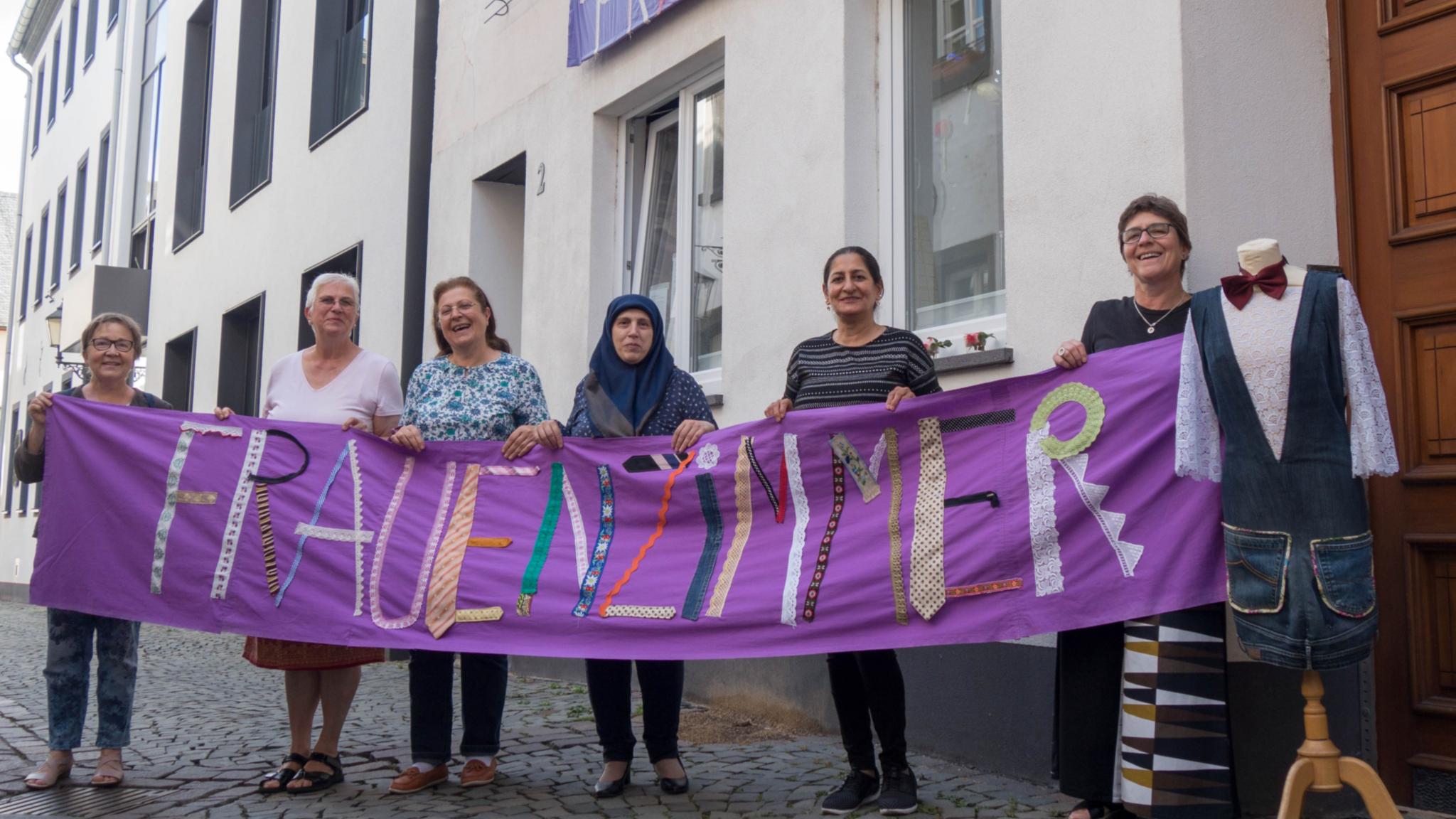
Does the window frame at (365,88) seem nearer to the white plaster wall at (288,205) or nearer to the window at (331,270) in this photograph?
the white plaster wall at (288,205)

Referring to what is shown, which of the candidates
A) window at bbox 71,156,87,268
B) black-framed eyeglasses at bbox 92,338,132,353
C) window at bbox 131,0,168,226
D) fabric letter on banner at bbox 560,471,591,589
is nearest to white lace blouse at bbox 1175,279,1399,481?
fabric letter on banner at bbox 560,471,591,589

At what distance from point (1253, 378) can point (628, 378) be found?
89.1 inches

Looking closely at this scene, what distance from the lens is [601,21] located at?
7719 millimetres

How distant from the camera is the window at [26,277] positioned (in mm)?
26922

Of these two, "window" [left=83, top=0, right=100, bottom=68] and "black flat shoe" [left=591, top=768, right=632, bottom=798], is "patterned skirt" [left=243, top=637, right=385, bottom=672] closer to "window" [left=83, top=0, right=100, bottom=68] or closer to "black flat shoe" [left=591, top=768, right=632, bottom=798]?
"black flat shoe" [left=591, top=768, right=632, bottom=798]

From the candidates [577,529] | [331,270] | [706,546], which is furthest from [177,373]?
[706,546]

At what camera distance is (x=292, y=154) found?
12508mm

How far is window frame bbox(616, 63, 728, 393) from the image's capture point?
24.0ft

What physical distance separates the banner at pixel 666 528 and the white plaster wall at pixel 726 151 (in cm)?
160

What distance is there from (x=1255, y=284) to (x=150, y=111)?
18276 mm

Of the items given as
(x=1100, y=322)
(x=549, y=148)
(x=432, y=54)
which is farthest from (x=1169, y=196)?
(x=432, y=54)

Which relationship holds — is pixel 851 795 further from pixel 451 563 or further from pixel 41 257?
pixel 41 257

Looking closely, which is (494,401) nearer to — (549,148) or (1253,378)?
(1253,378)

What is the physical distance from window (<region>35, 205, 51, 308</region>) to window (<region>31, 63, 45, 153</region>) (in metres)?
2.12
